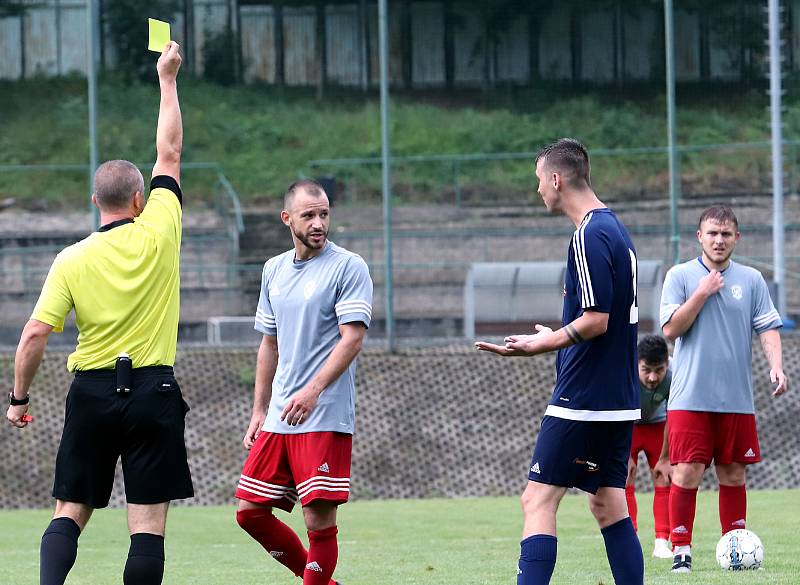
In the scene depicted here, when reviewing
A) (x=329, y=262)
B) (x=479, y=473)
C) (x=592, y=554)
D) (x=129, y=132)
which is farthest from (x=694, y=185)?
(x=329, y=262)

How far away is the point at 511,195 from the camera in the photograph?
68.3ft

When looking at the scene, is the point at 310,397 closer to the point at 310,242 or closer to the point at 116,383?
the point at 310,242

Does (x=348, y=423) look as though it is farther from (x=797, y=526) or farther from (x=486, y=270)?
(x=486, y=270)

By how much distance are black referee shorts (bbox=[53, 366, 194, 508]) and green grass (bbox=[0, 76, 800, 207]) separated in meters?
13.5

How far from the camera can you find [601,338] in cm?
562

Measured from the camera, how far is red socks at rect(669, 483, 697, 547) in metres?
7.63

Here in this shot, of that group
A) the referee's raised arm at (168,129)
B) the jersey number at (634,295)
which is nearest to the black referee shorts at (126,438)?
the referee's raised arm at (168,129)

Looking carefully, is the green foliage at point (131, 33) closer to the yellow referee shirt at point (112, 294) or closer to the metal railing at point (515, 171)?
the metal railing at point (515, 171)

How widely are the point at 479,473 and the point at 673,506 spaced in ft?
27.0

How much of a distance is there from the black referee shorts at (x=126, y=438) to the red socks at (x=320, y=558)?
0.76 metres

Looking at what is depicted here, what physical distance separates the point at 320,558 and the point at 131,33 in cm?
1672

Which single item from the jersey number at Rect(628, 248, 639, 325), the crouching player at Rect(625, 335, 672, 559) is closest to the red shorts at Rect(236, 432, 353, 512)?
the jersey number at Rect(628, 248, 639, 325)

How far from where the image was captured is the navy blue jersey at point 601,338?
554 centimetres

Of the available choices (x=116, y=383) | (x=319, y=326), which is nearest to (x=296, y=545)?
(x=319, y=326)
